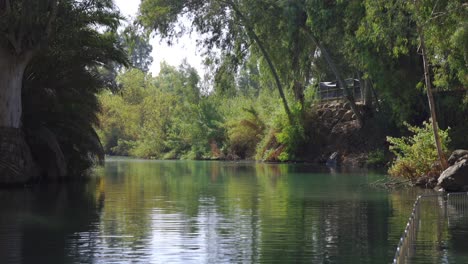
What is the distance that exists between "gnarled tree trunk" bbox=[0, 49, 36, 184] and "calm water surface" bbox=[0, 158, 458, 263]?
3.21ft

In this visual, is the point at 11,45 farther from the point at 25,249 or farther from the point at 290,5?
the point at 290,5

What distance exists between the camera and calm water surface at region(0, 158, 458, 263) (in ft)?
44.9

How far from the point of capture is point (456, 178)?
25891 mm

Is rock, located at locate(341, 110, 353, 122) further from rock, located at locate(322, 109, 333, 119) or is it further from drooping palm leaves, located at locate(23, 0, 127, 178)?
drooping palm leaves, located at locate(23, 0, 127, 178)

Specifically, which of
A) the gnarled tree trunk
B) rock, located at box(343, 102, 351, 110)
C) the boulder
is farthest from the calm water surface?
rock, located at box(343, 102, 351, 110)

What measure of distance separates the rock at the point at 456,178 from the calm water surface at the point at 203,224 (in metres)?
1.12

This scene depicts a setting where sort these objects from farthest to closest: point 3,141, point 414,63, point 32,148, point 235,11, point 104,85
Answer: point 235,11 < point 414,63 < point 104,85 < point 32,148 < point 3,141

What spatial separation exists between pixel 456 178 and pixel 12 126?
49.6ft

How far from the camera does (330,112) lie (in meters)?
59.1

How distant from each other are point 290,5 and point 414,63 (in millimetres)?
9871

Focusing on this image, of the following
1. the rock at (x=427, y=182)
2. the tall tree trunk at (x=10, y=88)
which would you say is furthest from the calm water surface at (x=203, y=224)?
the tall tree trunk at (x=10, y=88)

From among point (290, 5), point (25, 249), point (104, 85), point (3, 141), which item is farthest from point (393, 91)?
point (25, 249)

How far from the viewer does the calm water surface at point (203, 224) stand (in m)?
13.7

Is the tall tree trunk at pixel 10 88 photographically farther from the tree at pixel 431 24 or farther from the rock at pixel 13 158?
the tree at pixel 431 24
